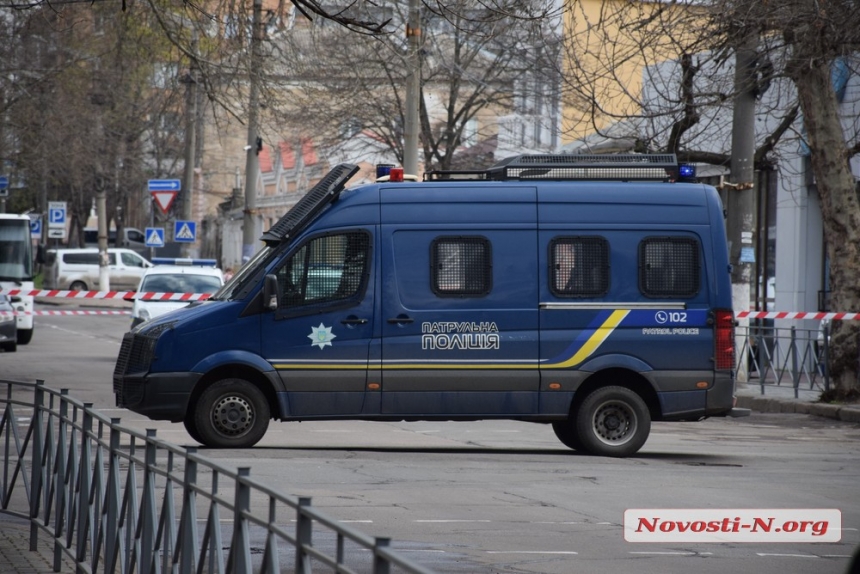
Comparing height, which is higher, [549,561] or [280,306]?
[280,306]

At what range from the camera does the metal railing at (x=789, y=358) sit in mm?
20172

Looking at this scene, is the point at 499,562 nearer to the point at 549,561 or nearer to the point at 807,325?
the point at 549,561

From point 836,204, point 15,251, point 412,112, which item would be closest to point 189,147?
point 15,251

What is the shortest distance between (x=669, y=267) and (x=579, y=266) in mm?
866

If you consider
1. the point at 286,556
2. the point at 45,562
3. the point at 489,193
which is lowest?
the point at 45,562

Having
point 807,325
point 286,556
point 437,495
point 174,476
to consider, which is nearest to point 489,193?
point 437,495

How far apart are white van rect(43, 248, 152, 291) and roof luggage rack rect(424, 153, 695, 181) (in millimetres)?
47335

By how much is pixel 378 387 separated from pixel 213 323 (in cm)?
163

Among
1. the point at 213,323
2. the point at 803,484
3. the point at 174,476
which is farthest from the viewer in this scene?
the point at 213,323

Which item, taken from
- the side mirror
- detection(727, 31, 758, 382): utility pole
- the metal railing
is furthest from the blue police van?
detection(727, 31, 758, 382): utility pole

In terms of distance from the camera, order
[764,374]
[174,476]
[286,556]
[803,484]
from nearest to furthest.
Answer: [286,556]
[174,476]
[803,484]
[764,374]

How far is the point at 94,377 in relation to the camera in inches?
857

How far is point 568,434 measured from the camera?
13859 mm

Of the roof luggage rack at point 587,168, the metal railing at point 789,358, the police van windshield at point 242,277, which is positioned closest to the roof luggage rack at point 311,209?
the police van windshield at point 242,277
